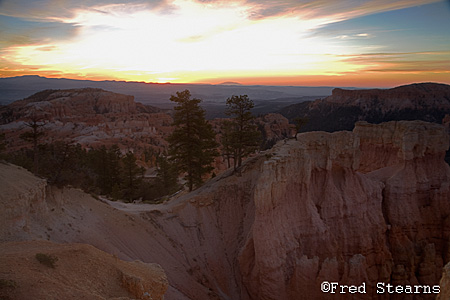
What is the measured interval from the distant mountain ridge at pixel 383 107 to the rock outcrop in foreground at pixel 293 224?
205 ft

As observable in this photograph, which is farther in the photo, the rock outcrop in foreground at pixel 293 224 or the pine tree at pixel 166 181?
the pine tree at pixel 166 181

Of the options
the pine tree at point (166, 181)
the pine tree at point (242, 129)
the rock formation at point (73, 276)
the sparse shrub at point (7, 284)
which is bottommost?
the pine tree at point (166, 181)

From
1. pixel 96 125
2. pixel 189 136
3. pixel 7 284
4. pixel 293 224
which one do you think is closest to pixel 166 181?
pixel 189 136

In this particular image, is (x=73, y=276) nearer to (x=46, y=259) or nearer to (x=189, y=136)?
(x=46, y=259)

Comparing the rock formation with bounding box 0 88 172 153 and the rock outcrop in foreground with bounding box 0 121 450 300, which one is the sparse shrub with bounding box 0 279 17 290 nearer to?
the rock outcrop in foreground with bounding box 0 121 450 300

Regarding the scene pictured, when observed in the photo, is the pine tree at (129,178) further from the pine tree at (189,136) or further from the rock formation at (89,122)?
A: the rock formation at (89,122)

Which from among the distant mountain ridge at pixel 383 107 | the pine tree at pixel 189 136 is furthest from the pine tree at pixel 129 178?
the distant mountain ridge at pixel 383 107

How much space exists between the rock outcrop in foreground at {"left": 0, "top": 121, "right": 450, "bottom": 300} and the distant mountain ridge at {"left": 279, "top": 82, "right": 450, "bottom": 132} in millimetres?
62506

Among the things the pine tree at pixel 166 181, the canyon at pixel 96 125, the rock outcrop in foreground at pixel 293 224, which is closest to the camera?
the rock outcrop in foreground at pixel 293 224

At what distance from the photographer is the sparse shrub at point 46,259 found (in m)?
6.66

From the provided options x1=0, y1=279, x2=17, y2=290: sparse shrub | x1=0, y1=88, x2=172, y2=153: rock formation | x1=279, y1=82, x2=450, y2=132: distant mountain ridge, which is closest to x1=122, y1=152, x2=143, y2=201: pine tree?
x1=0, y1=279, x2=17, y2=290: sparse shrub

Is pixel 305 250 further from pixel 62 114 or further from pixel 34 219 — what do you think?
pixel 62 114

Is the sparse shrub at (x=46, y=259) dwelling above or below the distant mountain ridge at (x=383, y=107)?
below

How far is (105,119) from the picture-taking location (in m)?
86.4
